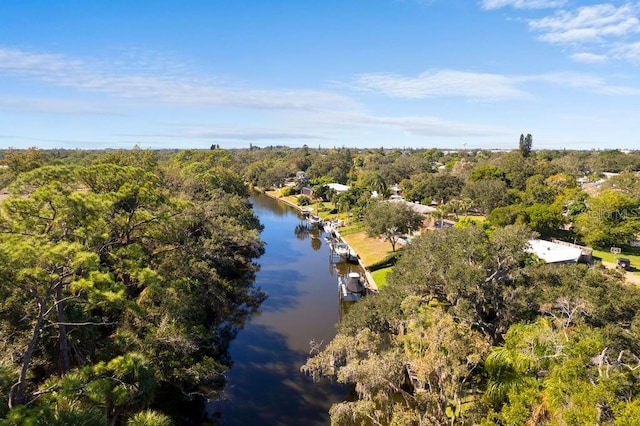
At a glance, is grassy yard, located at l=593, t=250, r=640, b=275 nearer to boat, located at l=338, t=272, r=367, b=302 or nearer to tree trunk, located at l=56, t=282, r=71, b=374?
boat, located at l=338, t=272, r=367, b=302

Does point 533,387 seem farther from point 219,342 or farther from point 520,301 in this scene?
point 219,342

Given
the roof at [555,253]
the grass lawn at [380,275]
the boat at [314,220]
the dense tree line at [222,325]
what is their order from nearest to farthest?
the dense tree line at [222,325], the roof at [555,253], the grass lawn at [380,275], the boat at [314,220]

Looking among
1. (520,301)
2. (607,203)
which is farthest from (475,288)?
(607,203)

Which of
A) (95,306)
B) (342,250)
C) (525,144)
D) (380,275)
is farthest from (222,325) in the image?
(525,144)

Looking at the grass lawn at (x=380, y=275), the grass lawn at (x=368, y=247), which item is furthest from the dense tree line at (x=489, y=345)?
the grass lawn at (x=368, y=247)

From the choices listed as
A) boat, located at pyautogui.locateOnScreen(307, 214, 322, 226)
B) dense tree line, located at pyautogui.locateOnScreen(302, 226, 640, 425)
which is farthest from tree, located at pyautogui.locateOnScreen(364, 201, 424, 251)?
boat, located at pyautogui.locateOnScreen(307, 214, 322, 226)

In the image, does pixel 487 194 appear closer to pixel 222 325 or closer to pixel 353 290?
pixel 353 290

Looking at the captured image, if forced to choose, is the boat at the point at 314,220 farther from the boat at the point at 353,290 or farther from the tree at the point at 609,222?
the tree at the point at 609,222
